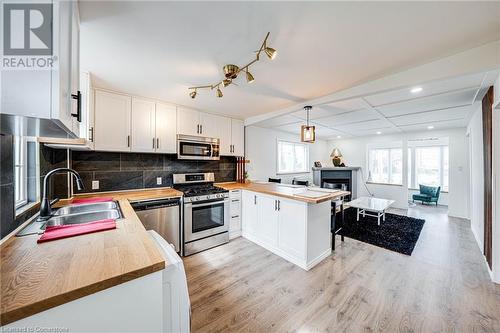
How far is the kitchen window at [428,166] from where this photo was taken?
5906 mm

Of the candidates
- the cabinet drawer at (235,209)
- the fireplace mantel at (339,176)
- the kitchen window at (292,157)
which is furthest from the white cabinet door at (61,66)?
the fireplace mantel at (339,176)

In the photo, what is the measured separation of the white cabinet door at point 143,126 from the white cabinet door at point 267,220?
1.86 metres

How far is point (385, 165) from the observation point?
6352 mm

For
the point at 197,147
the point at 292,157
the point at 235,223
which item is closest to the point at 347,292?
the point at 235,223

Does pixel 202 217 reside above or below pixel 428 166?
below

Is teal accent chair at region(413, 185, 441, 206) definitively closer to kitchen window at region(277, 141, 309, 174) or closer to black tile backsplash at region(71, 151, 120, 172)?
kitchen window at region(277, 141, 309, 174)

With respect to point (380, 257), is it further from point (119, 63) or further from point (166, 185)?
point (119, 63)

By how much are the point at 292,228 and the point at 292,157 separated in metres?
3.67

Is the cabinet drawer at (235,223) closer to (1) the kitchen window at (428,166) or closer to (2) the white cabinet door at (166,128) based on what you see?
(2) the white cabinet door at (166,128)

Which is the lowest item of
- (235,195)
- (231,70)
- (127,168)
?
(235,195)

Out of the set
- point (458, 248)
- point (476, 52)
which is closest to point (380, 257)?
point (458, 248)

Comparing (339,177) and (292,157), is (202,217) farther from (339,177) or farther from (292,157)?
(339,177)

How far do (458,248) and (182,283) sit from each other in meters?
4.12

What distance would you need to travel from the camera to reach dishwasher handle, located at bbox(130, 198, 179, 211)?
2.38m
